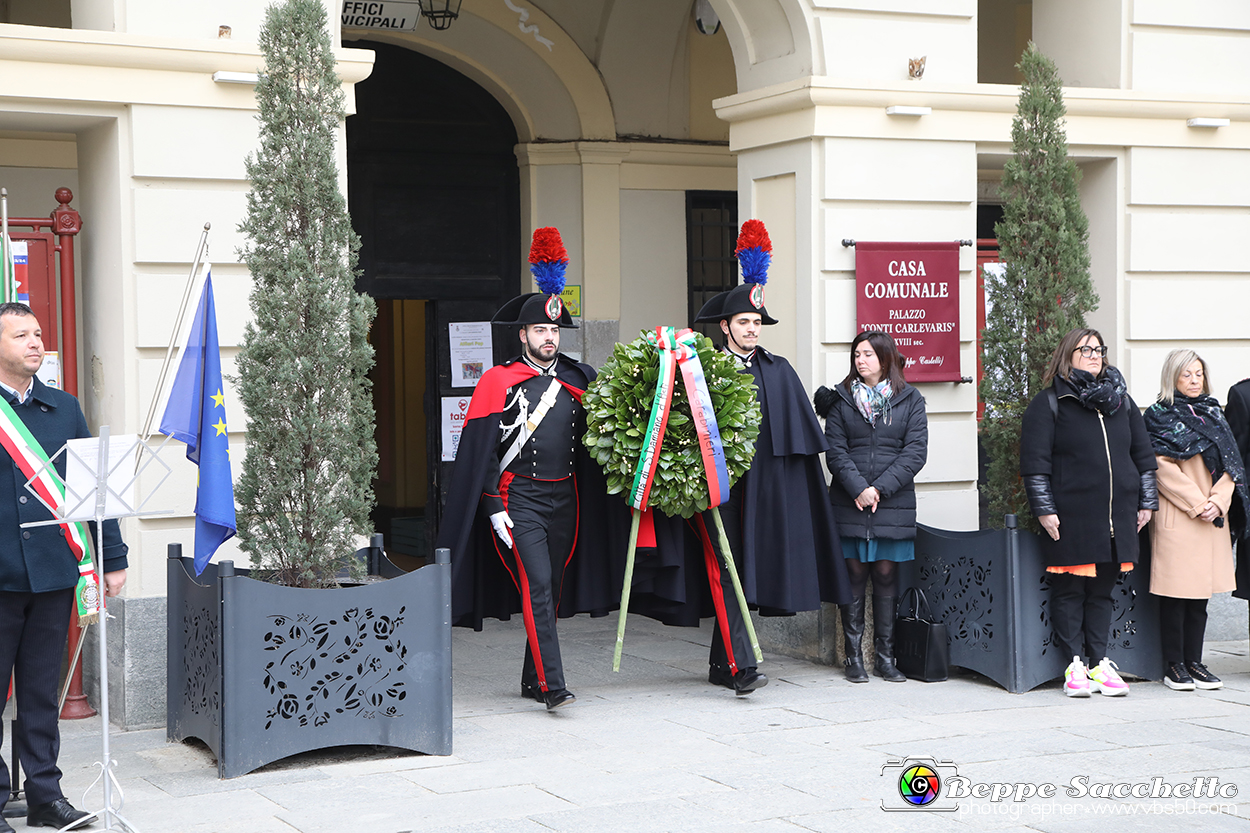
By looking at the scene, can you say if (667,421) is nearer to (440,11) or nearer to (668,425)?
(668,425)

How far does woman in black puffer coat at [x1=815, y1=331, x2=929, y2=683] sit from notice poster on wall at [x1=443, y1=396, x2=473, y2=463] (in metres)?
3.70

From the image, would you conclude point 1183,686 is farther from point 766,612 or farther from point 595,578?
point 595,578

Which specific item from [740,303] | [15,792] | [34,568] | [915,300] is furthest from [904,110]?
[15,792]

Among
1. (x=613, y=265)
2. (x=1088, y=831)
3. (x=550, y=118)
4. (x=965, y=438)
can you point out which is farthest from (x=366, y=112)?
(x=1088, y=831)

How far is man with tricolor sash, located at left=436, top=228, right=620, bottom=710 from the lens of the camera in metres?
6.81

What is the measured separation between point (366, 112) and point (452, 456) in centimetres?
256

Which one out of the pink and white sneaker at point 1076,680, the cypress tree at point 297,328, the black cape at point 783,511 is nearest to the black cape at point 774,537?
the black cape at point 783,511

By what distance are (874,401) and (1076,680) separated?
1747mm

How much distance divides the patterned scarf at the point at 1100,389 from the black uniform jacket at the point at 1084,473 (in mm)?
40

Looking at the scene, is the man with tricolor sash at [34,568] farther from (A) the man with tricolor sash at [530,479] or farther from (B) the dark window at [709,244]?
(B) the dark window at [709,244]

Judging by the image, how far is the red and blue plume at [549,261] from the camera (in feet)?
22.7

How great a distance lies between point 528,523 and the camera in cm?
684

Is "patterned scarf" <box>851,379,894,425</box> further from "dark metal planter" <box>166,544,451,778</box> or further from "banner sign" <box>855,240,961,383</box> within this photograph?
"dark metal planter" <box>166,544,451,778</box>

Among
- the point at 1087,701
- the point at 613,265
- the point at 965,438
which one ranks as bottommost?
the point at 1087,701
